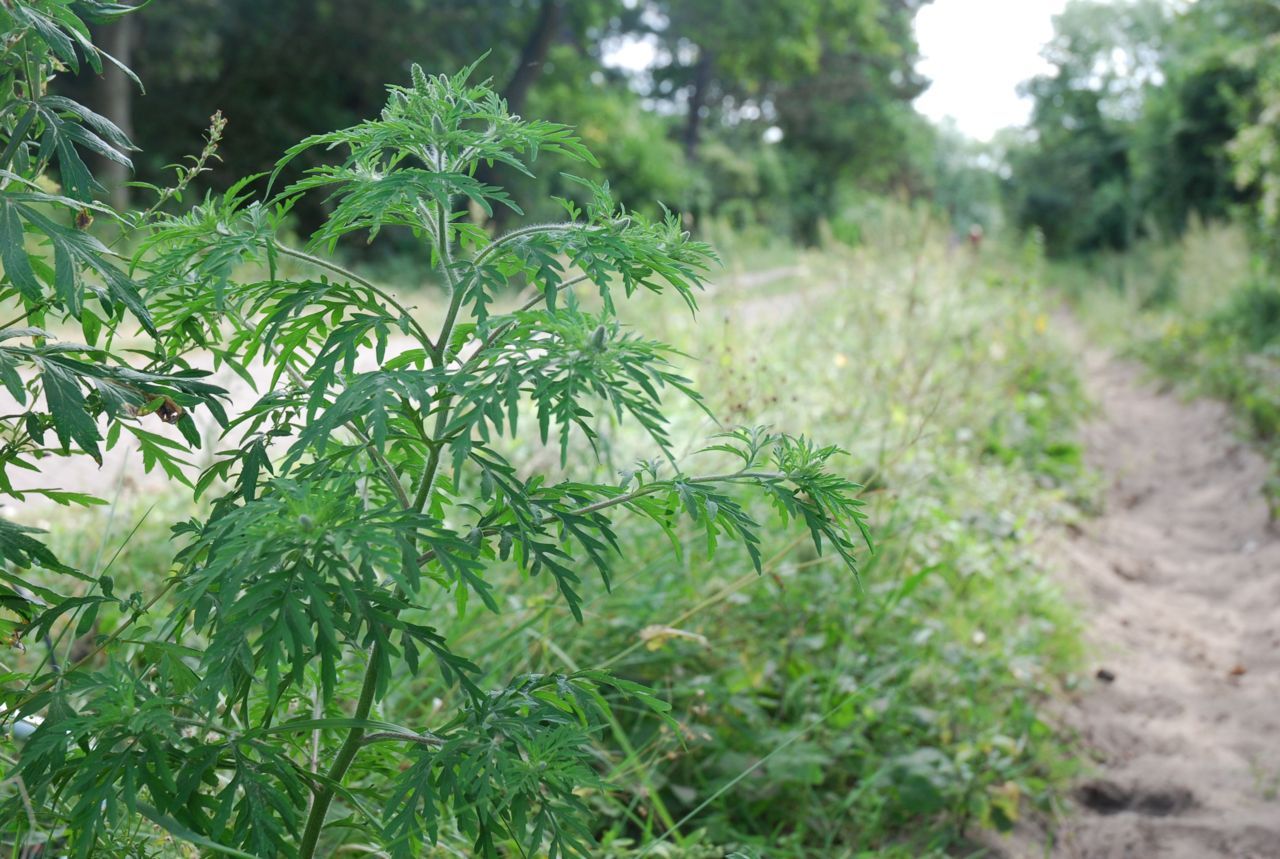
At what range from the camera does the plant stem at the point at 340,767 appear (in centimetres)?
139

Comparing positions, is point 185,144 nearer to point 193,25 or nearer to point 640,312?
point 193,25

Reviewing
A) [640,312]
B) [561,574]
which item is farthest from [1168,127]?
[561,574]

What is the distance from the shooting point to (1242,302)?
10828 millimetres

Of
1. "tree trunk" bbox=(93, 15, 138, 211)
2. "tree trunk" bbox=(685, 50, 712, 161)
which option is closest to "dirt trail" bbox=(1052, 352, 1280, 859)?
"tree trunk" bbox=(93, 15, 138, 211)

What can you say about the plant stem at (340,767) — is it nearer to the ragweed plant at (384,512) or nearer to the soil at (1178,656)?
the ragweed plant at (384,512)

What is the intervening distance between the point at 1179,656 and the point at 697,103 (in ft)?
89.7

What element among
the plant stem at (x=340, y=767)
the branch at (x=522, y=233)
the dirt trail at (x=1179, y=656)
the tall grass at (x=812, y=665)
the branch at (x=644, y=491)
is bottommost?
the dirt trail at (x=1179, y=656)

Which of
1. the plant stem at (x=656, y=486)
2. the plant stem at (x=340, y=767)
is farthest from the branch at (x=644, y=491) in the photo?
the plant stem at (x=340, y=767)

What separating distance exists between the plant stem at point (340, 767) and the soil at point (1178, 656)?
2253 millimetres

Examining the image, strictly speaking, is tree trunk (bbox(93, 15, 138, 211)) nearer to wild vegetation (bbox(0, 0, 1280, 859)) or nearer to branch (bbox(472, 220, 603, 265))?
wild vegetation (bbox(0, 0, 1280, 859))

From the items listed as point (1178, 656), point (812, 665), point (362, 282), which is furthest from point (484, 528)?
point (1178, 656)

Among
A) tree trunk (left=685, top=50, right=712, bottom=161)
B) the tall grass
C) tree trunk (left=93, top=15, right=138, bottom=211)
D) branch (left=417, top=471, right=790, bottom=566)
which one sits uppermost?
tree trunk (left=685, top=50, right=712, bottom=161)

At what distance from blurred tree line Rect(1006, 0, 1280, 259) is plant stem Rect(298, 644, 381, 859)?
37.9 feet

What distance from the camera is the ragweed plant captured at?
1146 millimetres
